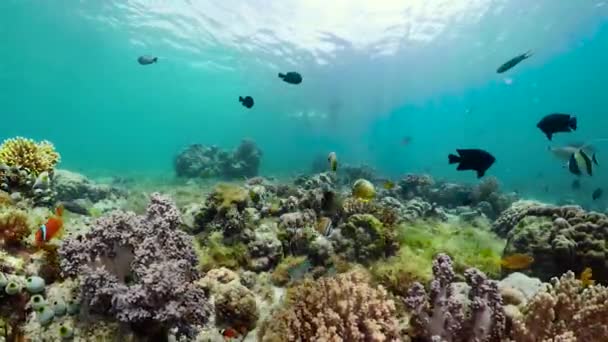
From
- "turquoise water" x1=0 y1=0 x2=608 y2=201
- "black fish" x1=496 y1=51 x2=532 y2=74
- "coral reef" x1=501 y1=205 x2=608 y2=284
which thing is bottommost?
"coral reef" x1=501 y1=205 x2=608 y2=284

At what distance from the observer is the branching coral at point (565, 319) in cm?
322

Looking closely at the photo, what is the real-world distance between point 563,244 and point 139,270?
663cm

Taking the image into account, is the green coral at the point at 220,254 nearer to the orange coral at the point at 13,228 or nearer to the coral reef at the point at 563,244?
the orange coral at the point at 13,228

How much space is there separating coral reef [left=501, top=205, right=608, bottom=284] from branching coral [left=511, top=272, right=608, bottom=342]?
3.10 meters

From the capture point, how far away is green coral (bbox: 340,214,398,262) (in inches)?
253

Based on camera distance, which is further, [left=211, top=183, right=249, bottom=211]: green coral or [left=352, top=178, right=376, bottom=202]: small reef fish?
[left=211, top=183, right=249, bottom=211]: green coral

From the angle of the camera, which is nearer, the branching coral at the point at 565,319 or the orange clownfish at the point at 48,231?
the branching coral at the point at 565,319

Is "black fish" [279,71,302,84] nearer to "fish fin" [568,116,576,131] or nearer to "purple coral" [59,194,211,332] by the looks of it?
"purple coral" [59,194,211,332]

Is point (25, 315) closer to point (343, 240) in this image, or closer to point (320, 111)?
point (343, 240)

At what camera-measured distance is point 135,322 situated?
3574mm

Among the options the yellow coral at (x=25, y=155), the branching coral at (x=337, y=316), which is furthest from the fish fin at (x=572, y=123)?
the yellow coral at (x=25, y=155)

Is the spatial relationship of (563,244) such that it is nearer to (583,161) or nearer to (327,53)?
(583,161)

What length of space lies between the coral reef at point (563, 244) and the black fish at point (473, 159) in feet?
6.83

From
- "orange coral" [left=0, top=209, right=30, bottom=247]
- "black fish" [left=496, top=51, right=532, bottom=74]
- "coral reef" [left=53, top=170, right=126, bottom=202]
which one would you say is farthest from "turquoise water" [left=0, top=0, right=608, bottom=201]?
"orange coral" [left=0, top=209, right=30, bottom=247]
